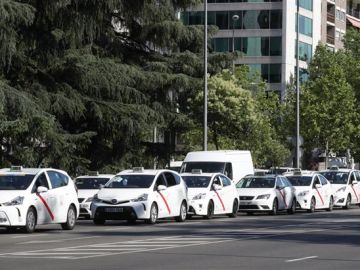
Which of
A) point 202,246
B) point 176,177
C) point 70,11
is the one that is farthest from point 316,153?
point 202,246

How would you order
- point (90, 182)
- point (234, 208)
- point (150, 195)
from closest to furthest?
point (150, 195)
point (234, 208)
point (90, 182)

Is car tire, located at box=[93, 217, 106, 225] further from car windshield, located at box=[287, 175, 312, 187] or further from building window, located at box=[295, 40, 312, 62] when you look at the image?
building window, located at box=[295, 40, 312, 62]

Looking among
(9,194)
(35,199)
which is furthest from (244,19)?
(9,194)

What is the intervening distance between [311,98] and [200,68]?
20.4 meters

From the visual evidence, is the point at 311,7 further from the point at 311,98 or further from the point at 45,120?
the point at 45,120

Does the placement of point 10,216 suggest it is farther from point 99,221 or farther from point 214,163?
point 214,163

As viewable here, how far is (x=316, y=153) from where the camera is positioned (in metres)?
96.2

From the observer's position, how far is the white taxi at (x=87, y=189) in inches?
1391

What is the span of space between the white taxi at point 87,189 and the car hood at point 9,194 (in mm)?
8936

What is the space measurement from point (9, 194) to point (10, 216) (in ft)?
1.95

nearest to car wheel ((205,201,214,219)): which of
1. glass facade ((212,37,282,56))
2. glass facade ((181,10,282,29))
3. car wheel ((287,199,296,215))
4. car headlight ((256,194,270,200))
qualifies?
car headlight ((256,194,270,200))

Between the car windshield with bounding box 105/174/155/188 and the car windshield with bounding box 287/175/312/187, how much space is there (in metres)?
12.7

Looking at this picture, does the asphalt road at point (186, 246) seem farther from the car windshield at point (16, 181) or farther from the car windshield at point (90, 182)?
the car windshield at point (90, 182)

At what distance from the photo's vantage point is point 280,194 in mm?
39625
